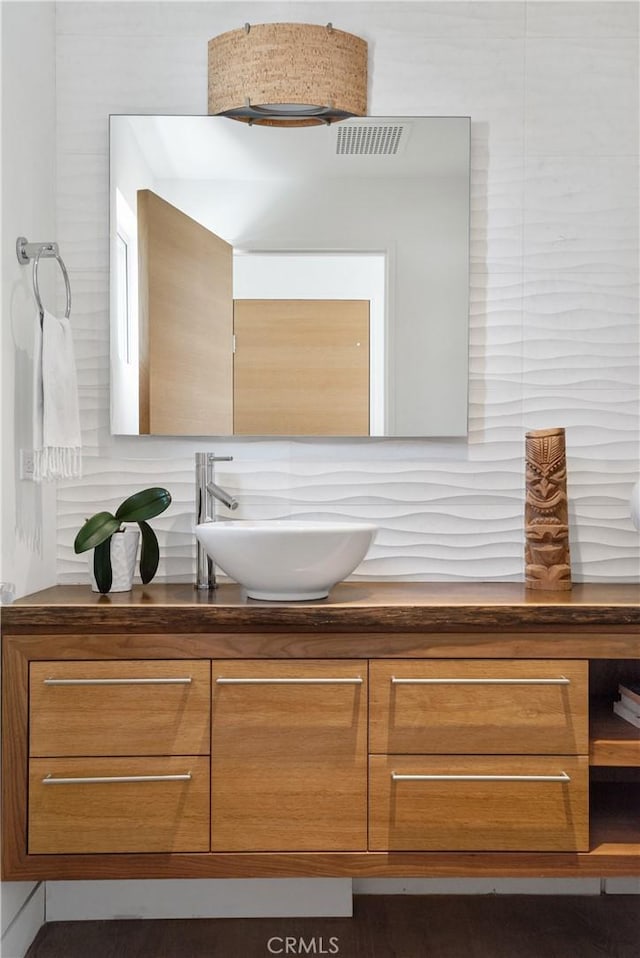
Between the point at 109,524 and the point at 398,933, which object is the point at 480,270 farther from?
the point at 398,933

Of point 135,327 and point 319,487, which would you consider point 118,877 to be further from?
point 135,327

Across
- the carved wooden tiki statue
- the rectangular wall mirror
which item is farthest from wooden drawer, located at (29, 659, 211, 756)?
the carved wooden tiki statue

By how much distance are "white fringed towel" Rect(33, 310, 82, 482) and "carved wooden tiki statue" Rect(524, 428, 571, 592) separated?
114cm

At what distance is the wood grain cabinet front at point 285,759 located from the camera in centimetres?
189

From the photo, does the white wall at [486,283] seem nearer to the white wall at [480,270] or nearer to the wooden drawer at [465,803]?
the white wall at [480,270]

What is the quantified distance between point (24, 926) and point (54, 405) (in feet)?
3.97

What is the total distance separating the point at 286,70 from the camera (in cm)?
227

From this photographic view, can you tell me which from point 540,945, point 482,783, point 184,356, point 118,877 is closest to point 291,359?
point 184,356

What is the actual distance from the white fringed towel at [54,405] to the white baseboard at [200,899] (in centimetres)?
104

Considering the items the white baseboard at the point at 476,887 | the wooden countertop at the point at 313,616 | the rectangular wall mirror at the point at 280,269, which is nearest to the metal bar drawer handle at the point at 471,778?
the wooden countertop at the point at 313,616

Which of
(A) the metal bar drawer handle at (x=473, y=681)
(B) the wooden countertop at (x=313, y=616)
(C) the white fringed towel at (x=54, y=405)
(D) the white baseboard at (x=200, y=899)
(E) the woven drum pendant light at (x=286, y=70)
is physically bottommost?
(D) the white baseboard at (x=200, y=899)

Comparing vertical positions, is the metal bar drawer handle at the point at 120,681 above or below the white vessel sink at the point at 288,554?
below

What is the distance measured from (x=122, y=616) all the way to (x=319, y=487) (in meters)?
0.73

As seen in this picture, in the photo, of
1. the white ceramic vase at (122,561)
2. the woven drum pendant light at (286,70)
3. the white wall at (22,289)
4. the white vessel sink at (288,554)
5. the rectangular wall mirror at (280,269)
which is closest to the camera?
the white vessel sink at (288,554)
